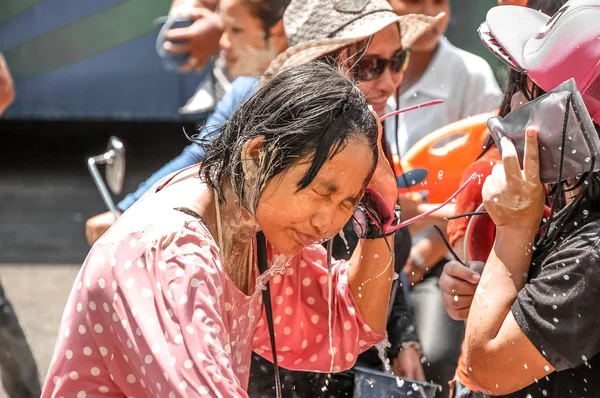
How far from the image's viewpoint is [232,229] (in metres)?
2.02

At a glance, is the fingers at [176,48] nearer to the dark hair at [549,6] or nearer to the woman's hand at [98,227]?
the woman's hand at [98,227]

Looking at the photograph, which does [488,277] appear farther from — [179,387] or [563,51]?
[179,387]

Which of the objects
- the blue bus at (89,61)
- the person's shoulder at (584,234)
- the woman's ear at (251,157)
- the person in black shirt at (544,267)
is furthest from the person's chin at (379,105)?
the blue bus at (89,61)

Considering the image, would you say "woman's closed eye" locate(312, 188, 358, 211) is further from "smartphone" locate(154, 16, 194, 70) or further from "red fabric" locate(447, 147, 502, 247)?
"smartphone" locate(154, 16, 194, 70)

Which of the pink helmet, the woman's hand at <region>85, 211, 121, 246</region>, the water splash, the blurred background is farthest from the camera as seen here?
the blurred background

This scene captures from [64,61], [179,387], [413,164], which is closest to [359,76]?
[413,164]

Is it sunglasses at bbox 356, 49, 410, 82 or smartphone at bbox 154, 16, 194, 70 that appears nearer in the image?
sunglasses at bbox 356, 49, 410, 82

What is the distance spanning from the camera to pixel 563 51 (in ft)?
6.78

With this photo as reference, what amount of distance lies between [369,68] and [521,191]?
3.84 feet

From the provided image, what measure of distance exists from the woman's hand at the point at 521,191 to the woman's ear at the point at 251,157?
22.2 inches

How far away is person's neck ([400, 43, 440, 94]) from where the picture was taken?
4.16 meters

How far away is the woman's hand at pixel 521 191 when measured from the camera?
81.8 inches

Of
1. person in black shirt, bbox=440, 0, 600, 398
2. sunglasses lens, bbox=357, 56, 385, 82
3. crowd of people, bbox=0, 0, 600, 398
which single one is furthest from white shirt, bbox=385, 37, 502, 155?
person in black shirt, bbox=440, 0, 600, 398

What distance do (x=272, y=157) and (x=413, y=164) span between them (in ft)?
5.52
